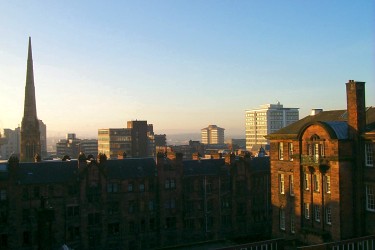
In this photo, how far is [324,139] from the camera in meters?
43.0

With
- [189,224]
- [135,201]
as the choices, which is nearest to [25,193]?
[135,201]

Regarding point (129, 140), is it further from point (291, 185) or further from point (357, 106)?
point (357, 106)

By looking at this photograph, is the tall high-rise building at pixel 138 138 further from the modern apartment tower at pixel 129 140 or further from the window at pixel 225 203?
the window at pixel 225 203

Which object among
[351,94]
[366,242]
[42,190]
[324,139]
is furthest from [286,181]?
[42,190]

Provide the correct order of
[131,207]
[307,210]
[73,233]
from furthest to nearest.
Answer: [131,207] < [73,233] < [307,210]

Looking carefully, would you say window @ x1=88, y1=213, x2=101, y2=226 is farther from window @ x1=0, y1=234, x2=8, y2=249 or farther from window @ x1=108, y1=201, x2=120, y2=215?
window @ x1=0, y1=234, x2=8, y2=249

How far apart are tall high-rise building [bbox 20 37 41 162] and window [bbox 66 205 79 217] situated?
37866 millimetres

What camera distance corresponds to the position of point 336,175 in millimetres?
41062

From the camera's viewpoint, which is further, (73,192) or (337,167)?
(73,192)

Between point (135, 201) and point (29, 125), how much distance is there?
44036mm

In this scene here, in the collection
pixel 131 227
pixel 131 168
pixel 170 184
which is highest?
pixel 131 168

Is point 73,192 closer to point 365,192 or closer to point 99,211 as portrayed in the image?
point 99,211

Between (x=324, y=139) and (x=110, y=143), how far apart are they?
140113mm

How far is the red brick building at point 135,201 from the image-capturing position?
170 ft
